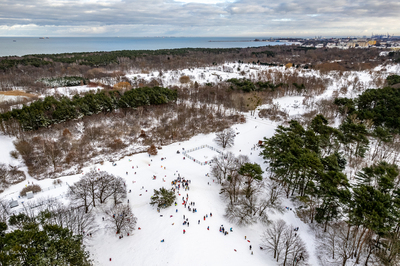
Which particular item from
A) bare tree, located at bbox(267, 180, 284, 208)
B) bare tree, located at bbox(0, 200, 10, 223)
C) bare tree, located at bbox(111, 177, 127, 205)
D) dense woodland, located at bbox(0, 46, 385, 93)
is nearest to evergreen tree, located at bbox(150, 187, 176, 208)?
bare tree, located at bbox(111, 177, 127, 205)

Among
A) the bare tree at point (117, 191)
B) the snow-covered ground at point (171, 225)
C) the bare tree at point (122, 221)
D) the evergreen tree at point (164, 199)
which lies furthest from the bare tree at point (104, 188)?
the evergreen tree at point (164, 199)

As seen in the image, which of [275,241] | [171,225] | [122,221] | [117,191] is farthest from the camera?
[117,191]

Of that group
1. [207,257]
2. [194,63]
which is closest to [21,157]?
[207,257]

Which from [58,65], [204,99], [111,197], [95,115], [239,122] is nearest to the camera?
[111,197]

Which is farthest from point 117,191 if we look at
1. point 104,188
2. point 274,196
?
point 274,196

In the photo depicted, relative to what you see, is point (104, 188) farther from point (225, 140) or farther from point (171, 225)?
point (225, 140)

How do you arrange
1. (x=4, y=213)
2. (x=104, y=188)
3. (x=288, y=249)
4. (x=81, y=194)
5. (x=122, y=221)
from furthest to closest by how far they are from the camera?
(x=104, y=188)
(x=81, y=194)
(x=4, y=213)
(x=122, y=221)
(x=288, y=249)

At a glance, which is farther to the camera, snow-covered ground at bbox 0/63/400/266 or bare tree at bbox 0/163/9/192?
bare tree at bbox 0/163/9/192

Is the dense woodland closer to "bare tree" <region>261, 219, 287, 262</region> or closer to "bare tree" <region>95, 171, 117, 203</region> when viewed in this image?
"bare tree" <region>95, 171, 117, 203</region>

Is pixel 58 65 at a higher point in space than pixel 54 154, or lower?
higher

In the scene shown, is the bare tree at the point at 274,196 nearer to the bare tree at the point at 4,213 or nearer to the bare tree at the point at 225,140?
the bare tree at the point at 225,140

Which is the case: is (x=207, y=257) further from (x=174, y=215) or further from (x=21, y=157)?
(x=21, y=157)
